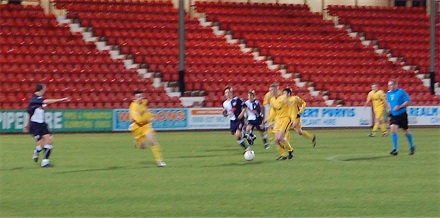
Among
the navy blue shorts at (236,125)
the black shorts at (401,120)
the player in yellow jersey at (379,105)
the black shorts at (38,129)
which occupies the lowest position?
the player in yellow jersey at (379,105)

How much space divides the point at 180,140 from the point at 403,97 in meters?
10.1

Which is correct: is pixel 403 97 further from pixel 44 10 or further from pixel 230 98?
pixel 44 10

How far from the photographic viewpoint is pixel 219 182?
18.2 meters

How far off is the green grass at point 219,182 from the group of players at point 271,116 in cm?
54

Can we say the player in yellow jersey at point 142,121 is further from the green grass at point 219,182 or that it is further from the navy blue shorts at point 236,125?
the navy blue shorts at point 236,125

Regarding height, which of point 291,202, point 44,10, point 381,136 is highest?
point 44,10

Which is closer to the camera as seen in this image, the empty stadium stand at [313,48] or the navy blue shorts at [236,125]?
the navy blue shorts at [236,125]

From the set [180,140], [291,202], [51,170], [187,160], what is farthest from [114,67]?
[291,202]

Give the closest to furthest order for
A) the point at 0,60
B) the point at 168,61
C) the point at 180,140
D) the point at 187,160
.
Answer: the point at 187,160
the point at 180,140
the point at 0,60
the point at 168,61

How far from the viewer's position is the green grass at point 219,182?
14227mm

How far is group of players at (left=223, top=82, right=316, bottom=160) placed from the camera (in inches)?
931

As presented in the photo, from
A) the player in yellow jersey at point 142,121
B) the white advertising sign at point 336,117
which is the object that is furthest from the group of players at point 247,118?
the white advertising sign at point 336,117

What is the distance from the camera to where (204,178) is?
1905cm

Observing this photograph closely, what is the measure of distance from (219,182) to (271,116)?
6927 mm
